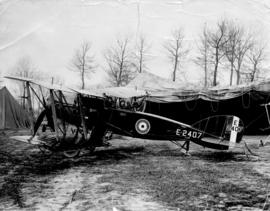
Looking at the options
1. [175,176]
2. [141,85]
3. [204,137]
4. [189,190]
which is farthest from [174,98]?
[189,190]

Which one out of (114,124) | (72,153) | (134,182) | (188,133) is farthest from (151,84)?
(134,182)

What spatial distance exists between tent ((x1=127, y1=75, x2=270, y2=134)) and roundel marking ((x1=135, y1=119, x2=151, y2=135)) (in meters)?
8.51

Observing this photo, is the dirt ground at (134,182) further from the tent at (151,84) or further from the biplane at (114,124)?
the tent at (151,84)

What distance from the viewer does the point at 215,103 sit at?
20688mm

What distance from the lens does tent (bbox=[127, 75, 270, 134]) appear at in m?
18.4

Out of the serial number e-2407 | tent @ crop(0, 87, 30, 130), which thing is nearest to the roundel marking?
the serial number e-2407

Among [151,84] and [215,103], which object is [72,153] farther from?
[151,84]

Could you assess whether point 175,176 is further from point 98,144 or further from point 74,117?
point 74,117

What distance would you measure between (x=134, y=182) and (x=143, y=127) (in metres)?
3.95

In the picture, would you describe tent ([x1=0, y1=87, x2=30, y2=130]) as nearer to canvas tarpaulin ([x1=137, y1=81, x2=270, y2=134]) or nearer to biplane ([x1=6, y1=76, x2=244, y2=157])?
canvas tarpaulin ([x1=137, y1=81, x2=270, y2=134])

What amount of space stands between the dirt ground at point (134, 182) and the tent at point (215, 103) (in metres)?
8.41

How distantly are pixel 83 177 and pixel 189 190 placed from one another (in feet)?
8.61

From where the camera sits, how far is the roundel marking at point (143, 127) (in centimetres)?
1048

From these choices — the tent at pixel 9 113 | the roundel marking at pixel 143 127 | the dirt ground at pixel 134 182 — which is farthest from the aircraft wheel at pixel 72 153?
the tent at pixel 9 113
